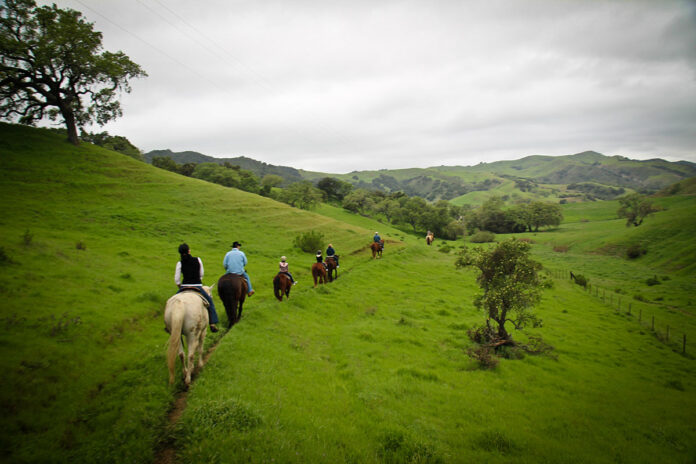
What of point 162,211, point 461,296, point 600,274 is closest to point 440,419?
point 461,296

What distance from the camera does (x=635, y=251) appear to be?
173 ft

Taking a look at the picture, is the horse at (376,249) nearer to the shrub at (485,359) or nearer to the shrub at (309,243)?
the shrub at (309,243)

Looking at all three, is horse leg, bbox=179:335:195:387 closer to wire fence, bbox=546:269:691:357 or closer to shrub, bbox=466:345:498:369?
shrub, bbox=466:345:498:369

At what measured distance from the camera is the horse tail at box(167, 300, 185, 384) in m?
7.62

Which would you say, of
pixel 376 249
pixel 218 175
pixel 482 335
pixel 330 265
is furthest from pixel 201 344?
pixel 218 175

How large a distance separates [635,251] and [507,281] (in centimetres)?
6095

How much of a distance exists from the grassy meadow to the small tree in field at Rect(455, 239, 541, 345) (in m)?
1.91

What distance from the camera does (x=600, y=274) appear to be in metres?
45.2

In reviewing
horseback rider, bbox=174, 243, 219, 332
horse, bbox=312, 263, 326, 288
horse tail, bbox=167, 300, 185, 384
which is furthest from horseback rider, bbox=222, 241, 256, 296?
horse, bbox=312, 263, 326, 288

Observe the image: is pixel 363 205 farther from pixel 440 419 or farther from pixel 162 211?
pixel 440 419

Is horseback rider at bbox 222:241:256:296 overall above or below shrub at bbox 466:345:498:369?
above

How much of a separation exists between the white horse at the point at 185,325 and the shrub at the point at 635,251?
241 feet

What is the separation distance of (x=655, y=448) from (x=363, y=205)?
9068 cm

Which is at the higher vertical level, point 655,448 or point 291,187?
point 291,187
